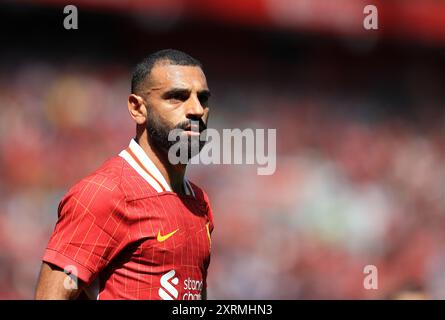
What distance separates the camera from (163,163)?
3.02m

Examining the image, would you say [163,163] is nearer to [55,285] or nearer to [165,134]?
[165,134]

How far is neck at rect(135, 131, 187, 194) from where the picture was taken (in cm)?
302

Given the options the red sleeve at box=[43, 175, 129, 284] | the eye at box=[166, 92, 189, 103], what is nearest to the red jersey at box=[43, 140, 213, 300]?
the red sleeve at box=[43, 175, 129, 284]

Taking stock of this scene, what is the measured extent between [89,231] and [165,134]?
52 cm

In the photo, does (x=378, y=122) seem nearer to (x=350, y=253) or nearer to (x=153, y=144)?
(x=350, y=253)

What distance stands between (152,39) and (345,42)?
2129 mm

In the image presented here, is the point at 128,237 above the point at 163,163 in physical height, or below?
below

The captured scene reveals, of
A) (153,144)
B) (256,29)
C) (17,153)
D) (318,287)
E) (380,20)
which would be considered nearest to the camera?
(153,144)

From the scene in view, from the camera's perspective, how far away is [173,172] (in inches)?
120

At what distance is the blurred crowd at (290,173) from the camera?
636 cm

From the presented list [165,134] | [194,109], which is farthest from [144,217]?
[194,109]

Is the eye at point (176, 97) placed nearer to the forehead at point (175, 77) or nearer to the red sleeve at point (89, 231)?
the forehead at point (175, 77)

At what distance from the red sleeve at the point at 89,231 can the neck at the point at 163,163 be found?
12.8 inches
